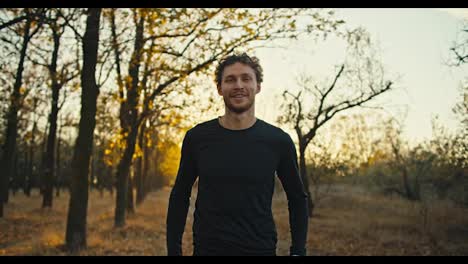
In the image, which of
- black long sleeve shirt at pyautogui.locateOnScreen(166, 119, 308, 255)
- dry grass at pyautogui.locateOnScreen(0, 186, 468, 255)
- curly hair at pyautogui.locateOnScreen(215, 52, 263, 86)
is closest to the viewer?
black long sleeve shirt at pyautogui.locateOnScreen(166, 119, 308, 255)

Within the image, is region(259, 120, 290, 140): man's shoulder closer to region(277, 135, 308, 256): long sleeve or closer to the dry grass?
region(277, 135, 308, 256): long sleeve

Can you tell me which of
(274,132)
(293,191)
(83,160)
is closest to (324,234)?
(83,160)

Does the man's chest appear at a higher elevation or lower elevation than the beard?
lower

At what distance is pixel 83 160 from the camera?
1092 cm

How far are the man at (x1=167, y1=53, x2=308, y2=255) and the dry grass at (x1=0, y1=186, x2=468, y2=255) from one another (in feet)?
30.9

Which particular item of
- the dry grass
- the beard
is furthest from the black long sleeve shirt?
the dry grass

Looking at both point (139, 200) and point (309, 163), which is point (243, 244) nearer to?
point (309, 163)

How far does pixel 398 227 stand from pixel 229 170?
18519 mm

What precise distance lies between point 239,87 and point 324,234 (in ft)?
55.8

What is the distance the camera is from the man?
248 centimetres

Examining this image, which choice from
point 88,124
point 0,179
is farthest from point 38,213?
point 88,124

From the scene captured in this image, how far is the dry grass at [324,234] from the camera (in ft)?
39.0

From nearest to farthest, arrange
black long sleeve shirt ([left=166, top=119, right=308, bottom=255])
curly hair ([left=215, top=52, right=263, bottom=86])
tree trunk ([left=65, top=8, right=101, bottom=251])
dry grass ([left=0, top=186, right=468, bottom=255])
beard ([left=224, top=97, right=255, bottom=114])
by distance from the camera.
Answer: black long sleeve shirt ([left=166, top=119, right=308, bottom=255]) → beard ([left=224, top=97, right=255, bottom=114]) → curly hair ([left=215, top=52, right=263, bottom=86]) → tree trunk ([left=65, top=8, right=101, bottom=251]) → dry grass ([left=0, top=186, right=468, bottom=255])
